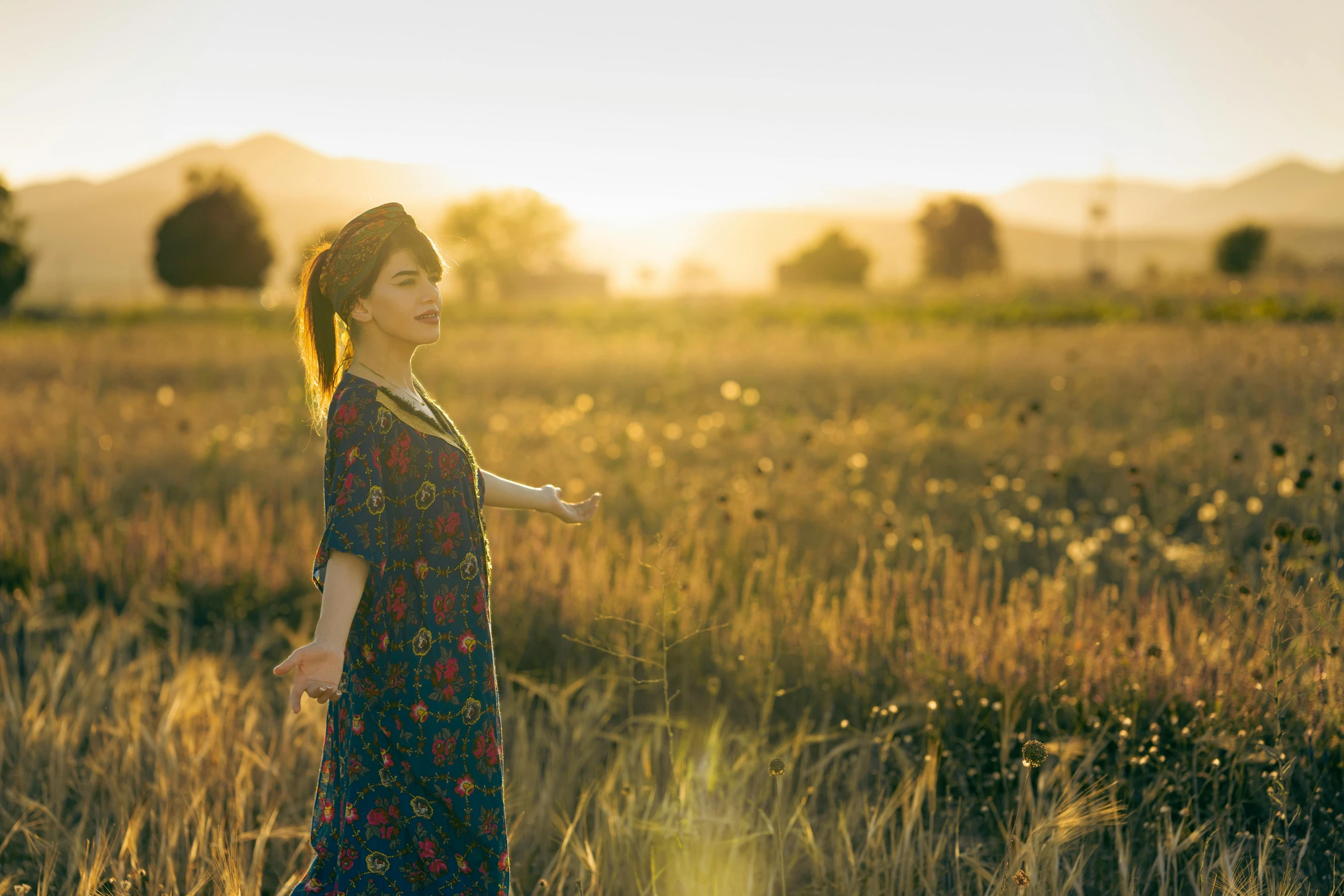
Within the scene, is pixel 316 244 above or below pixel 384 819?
above

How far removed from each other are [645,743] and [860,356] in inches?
448

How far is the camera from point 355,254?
2035 millimetres

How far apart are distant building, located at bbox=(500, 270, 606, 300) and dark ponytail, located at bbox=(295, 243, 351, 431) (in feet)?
181

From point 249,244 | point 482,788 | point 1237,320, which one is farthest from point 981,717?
point 249,244

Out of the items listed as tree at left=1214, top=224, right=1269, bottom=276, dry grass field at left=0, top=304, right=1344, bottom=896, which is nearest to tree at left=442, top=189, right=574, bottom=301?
A: tree at left=1214, top=224, right=1269, bottom=276

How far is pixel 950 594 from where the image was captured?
11.4ft

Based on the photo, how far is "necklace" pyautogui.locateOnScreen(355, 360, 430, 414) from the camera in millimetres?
2045

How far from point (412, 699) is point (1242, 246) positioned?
2160 inches

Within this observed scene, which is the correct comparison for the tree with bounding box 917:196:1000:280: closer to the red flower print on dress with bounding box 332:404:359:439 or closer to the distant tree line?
the distant tree line

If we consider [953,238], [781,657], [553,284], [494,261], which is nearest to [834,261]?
[953,238]

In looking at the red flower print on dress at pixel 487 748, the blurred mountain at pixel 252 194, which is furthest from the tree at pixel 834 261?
the red flower print on dress at pixel 487 748

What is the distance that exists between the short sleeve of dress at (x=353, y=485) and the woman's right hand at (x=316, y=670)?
18 centimetres

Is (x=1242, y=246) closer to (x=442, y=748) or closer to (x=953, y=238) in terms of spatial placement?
(x=953, y=238)

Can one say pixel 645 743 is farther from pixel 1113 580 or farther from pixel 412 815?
pixel 1113 580
